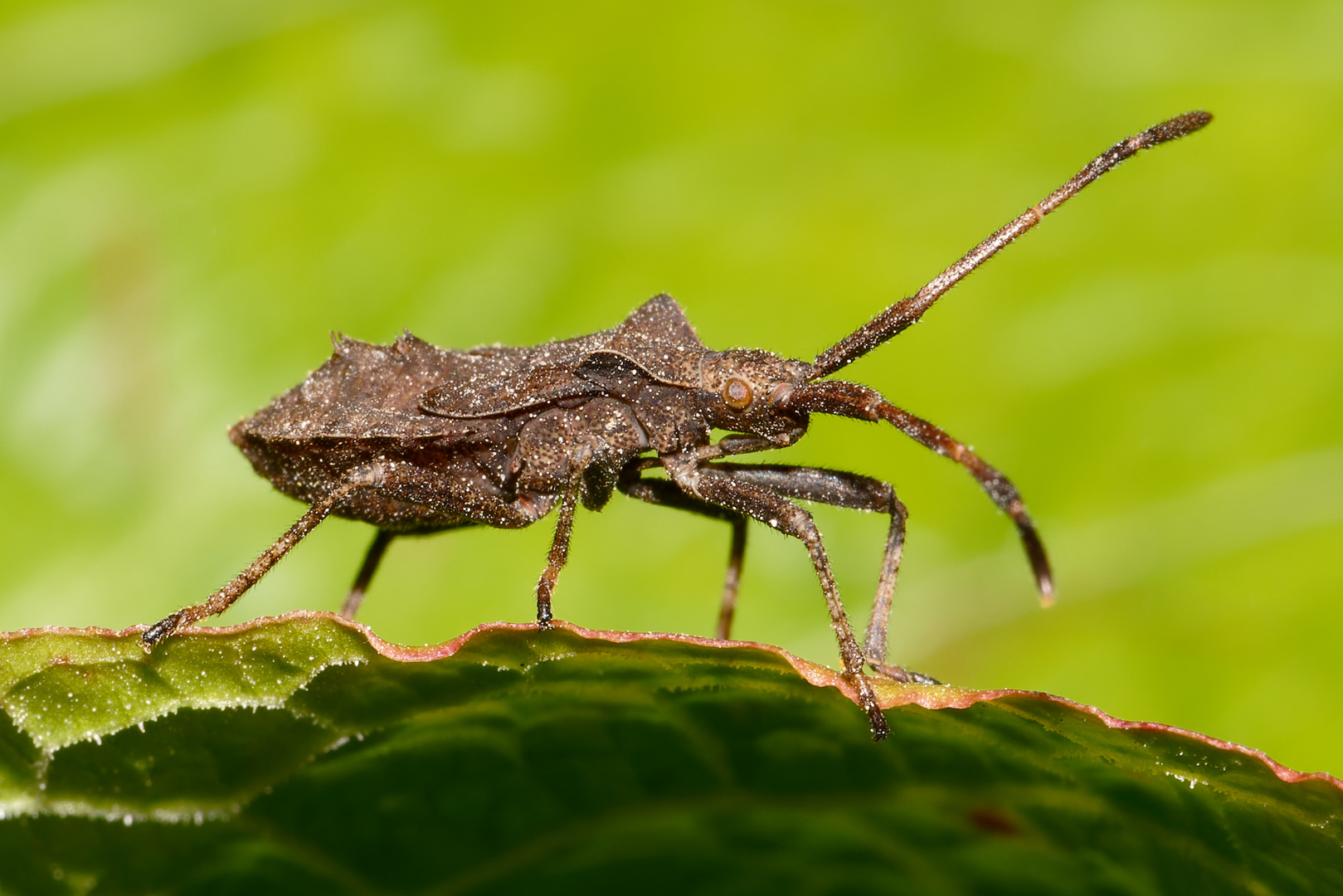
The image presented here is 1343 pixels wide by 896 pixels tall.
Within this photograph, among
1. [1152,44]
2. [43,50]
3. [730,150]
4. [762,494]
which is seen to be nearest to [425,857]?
[762,494]

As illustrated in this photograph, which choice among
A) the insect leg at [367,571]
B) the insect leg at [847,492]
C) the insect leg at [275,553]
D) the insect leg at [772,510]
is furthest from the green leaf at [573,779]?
the insect leg at [367,571]

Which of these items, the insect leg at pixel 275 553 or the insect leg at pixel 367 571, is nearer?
the insect leg at pixel 275 553

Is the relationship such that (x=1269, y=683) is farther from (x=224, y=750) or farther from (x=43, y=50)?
(x=43, y=50)

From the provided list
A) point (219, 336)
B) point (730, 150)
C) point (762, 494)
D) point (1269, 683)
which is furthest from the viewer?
point (730, 150)

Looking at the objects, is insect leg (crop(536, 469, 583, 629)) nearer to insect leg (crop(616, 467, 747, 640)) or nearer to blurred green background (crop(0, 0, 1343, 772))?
insect leg (crop(616, 467, 747, 640))

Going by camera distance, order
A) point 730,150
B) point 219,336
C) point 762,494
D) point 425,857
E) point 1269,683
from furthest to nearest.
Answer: point 730,150 < point 219,336 < point 1269,683 < point 762,494 < point 425,857

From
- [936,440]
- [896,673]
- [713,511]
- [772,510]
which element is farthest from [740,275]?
[896,673]

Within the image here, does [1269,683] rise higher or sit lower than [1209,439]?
lower

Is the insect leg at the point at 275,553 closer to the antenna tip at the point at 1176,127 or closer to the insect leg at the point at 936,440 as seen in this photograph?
the insect leg at the point at 936,440
